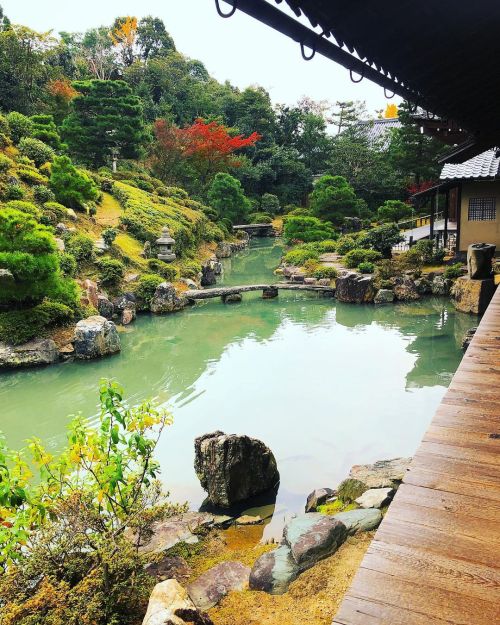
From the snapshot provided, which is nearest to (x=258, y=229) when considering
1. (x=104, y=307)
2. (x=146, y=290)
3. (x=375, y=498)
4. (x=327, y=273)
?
(x=327, y=273)

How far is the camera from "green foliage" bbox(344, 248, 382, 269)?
17.6 metres

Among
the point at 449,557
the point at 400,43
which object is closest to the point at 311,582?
the point at 449,557

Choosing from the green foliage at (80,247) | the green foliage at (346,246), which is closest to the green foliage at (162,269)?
the green foliage at (80,247)

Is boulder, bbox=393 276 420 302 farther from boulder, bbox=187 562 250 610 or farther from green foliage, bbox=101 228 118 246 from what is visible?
boulder, bbox=187 562 250 610

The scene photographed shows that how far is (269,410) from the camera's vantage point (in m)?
7.69

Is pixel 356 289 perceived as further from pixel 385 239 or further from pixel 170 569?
pixel 170 569

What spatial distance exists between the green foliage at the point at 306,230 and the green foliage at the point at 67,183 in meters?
10.4

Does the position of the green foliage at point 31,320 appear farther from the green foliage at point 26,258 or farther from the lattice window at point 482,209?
the lattice window at point 482,209

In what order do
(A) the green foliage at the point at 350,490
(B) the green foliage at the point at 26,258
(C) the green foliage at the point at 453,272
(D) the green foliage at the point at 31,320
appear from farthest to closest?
(C) the green foliage at the point at 453,272 < (D) the green foliage at the point at 31,320 < (B) the green foliage at the point at 26,258 < (A) the green foliage at the point at 350,490

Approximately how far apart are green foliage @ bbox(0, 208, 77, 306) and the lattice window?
13.2 meters

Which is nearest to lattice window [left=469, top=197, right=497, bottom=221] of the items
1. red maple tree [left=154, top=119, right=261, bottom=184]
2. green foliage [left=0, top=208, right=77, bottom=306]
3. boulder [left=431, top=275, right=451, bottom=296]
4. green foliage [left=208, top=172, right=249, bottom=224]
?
boulder [left=431, top=275, right=451, bottom=296]

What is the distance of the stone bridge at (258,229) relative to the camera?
3075 centimetres

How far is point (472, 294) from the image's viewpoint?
41.2 feet

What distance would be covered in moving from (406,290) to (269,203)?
2017cm
